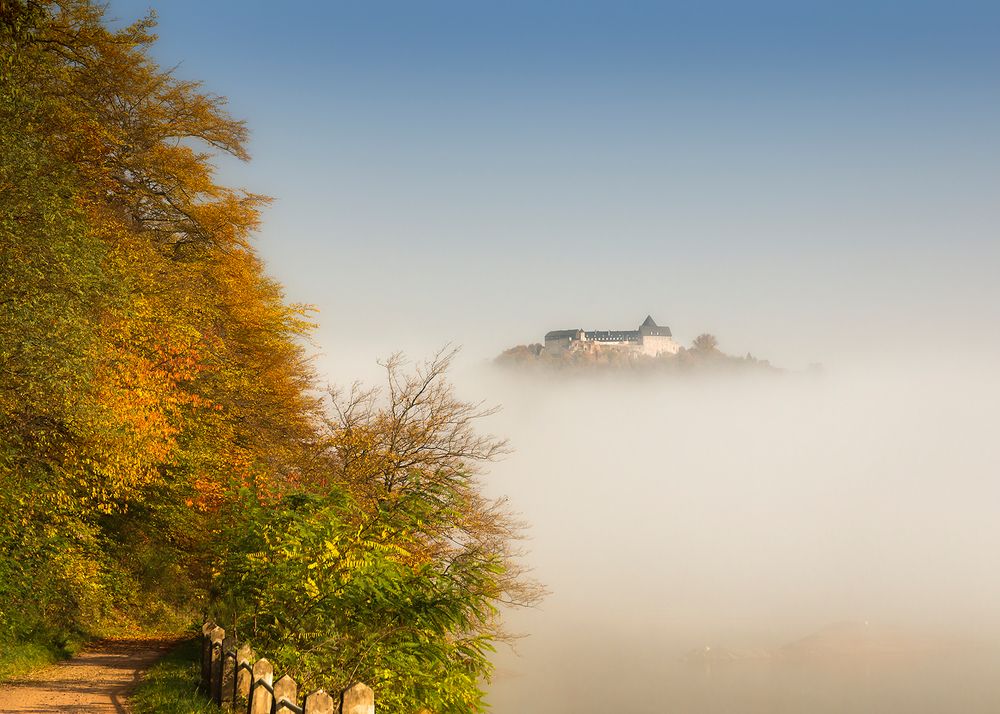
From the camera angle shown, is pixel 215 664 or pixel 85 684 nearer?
pixel 215 664

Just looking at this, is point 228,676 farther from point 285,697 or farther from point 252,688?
point 285,697

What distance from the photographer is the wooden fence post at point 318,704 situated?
9.55 meters

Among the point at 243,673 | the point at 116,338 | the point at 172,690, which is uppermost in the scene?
the point at 116,338

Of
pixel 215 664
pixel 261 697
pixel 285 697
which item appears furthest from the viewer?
pixel 215 664

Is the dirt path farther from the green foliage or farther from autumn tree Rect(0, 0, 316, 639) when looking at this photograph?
the green foliage

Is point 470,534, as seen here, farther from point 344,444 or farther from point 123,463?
point 123,463

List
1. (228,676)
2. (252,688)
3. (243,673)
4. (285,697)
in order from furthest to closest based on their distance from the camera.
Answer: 1. (228,676)
2. (243,673)
3. (252,688)
4. (285,697)

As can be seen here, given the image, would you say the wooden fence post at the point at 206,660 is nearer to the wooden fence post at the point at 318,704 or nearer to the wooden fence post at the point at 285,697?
the wooden fence post at the point at 285,697

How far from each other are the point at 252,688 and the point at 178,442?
45.6 feet

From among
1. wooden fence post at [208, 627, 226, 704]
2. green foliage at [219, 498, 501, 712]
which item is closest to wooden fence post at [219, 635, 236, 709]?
wooden fence post at [208, 627, 226, 704]

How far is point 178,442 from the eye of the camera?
2388 cm

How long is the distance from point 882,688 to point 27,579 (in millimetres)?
128729

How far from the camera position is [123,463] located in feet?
61.5

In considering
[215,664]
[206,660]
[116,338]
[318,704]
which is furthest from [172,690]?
[116,338]
